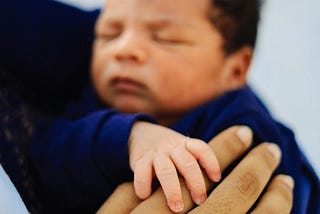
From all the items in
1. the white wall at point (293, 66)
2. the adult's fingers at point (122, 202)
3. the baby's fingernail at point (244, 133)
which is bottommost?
the white wall at point (293, 66)

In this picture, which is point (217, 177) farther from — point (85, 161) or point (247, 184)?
point (85, 161)

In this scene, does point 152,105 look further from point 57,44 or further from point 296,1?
point 296,1

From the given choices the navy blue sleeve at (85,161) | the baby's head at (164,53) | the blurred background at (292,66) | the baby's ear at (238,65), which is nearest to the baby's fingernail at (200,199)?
the navy blue sleeve at (85,161)

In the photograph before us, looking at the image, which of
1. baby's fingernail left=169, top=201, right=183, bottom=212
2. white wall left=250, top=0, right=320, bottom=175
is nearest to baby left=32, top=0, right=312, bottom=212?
baby's fingernail left=169, top=201, right=183, bottom=212

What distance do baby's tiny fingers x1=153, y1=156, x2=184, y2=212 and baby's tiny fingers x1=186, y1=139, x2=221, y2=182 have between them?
0.12 ft

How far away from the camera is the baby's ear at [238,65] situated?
0.78 meters

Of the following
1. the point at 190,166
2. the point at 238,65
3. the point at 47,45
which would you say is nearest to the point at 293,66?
the point at 238,65

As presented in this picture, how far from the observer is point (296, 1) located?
1.30m

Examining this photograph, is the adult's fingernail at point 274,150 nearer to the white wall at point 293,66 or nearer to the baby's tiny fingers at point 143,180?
the baby's tiny fingers at point 143,180

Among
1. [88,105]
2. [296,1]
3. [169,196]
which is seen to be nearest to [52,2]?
[88,105]

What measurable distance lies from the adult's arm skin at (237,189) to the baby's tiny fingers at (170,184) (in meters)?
0.01

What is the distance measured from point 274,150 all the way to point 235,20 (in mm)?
264

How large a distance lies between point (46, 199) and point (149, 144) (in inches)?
7.3

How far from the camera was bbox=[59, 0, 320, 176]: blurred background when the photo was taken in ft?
3.86
